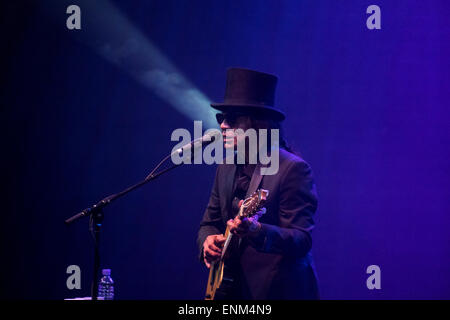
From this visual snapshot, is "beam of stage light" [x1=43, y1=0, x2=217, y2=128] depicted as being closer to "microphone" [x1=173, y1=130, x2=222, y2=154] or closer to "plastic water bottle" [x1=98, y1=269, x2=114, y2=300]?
"plastic water bottle" [x1=98, y1=269, x2=114, y2=300]

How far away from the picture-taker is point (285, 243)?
2.71m

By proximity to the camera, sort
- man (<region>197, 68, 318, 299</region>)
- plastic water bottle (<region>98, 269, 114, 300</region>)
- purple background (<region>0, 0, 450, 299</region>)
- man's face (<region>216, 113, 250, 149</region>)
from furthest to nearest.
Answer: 1. plastic water bottle (<region>98, 269, 114, 300</region>)
2. purple background (<region>0, 0, 450, 299</region>)
3. man's face (<region>216, 113, 250, 149</region>)
4. man (<region>197, 68, 318, 299</region>)

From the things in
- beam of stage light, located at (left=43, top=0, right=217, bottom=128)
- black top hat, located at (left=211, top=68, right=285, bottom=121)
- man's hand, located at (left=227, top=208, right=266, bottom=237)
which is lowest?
man's hand, located at (left=227, top=208, right=266, bottom=237)

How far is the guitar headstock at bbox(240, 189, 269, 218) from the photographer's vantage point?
8.10 feet

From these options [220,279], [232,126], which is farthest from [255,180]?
[220,279]

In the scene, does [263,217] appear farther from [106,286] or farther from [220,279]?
[106,286]

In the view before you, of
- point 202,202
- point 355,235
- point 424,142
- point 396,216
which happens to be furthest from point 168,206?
point 424,142

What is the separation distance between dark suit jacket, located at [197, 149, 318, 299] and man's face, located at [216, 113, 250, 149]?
0.80ft

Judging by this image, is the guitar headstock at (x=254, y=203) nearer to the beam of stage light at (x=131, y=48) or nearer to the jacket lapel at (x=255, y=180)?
the jacket lapel at (x=255, y=180)

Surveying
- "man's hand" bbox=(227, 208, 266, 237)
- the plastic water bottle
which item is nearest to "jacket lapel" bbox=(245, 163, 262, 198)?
"man's hand" bbox=(227, 208, 266, 237)

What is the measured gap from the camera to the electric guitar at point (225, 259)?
254 cm

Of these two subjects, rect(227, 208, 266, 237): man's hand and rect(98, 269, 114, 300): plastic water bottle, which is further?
rect(98, 269, 114, 300): plastic water bottle

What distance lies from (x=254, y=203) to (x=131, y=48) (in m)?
2.88

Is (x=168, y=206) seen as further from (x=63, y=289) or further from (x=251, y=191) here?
(x=251, y=191)
